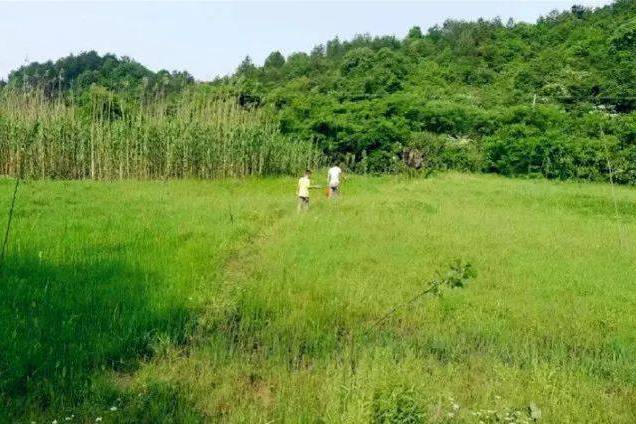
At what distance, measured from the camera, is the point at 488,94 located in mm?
50000

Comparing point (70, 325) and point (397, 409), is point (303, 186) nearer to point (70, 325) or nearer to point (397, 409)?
point (70, 325)

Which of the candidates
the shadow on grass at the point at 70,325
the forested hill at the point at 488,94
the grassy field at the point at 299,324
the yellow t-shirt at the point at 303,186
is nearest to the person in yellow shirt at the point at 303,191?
the yellow t-shirt at the point at 303,186

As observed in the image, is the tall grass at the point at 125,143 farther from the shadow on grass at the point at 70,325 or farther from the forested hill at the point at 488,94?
the forested hill at the point at 488,94

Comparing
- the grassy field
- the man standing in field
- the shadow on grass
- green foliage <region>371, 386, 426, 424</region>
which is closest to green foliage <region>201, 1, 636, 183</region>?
the man standing in field

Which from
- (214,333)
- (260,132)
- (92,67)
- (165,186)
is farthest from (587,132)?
(92,67)

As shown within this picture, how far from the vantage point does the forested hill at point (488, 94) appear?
3884cm

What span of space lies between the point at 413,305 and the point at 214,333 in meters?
2.70

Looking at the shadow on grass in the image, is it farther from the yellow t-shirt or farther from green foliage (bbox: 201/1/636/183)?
green foliage (bbox: 201/1/636/183)

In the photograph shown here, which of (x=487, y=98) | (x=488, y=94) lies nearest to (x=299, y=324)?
(x=487, y=98)

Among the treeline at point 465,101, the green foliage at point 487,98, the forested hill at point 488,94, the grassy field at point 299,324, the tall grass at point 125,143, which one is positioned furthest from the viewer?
the forested hill at point 488,94

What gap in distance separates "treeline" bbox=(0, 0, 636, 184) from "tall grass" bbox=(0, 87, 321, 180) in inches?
8.8

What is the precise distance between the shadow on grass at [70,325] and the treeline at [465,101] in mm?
16847

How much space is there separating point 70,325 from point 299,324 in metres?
2.41

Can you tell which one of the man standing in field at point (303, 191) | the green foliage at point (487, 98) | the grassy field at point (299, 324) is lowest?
the grassy field at point (299, 324)
